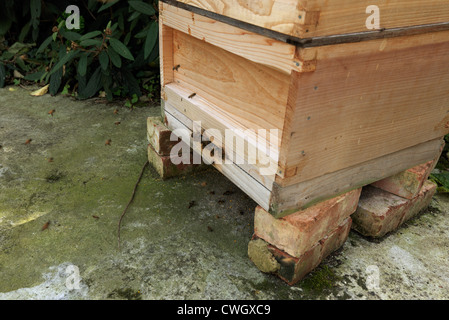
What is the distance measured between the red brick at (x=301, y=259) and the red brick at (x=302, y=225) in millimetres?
22

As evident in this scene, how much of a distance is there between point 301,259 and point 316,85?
0.79 meters

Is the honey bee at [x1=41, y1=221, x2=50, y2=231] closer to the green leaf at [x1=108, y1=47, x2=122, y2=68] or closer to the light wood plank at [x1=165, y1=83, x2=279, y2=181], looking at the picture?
the light wood plank at [x1=165, y1=83, x2=279, y2=181]

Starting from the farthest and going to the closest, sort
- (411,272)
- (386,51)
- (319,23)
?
(411,272) → (386,51) → (319,23)

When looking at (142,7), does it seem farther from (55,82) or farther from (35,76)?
(35,76)

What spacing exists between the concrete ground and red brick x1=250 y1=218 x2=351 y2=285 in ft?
0.14

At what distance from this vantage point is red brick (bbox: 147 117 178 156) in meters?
2.41

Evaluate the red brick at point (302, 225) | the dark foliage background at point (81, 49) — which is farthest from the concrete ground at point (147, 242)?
the dark foliage background at point (81, 49)

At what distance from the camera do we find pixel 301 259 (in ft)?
5.69

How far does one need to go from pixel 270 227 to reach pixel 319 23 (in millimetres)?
905

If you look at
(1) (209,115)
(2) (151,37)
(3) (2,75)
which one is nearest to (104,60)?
(2) (151,37)

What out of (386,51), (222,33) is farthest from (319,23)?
(222,33)
